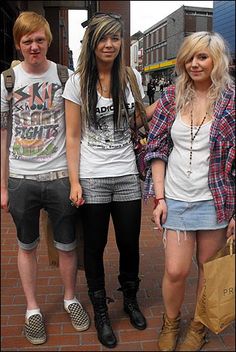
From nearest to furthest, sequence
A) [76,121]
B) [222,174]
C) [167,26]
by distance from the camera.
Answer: [222,174] → [76,121] → [167,26]

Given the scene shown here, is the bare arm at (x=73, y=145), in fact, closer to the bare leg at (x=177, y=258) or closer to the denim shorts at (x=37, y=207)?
the denim shorts at (x=37, y=207)

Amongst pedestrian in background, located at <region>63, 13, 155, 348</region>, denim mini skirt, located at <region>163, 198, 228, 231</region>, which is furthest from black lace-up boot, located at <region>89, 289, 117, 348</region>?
denim mini skirt, located at <region>163, 198, 228, 231</region>

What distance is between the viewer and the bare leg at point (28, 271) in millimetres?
2607

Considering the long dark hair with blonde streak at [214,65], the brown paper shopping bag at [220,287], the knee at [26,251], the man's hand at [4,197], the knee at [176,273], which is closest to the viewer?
the long dark hair with blonde streak at [214,65]

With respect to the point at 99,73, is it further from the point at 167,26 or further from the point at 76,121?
the point at 167,26

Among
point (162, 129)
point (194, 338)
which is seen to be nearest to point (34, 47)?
point (162, 129)

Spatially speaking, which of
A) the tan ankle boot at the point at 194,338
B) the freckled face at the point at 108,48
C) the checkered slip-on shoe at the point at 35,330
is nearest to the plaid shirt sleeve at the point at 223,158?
the freckled face at the point at 108,48

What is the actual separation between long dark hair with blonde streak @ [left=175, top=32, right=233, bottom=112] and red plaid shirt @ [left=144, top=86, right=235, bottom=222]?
4cm

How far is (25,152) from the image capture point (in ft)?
7.72

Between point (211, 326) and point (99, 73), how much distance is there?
1.48 meters

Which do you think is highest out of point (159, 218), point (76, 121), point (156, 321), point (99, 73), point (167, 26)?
point (167, 26)

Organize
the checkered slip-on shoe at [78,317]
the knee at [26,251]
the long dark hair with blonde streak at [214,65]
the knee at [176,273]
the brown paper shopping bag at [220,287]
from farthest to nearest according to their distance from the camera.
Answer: the checkered slip-on shoe at [78,317] → the knee at [26,251] → the knee at [176,273] → the brown paper shopping bag at [220,287] → the long dark hair with blonde streak at [214,65]

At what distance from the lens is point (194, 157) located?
2205mm

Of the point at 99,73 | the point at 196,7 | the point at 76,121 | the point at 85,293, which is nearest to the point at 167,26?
the point at 196,7
